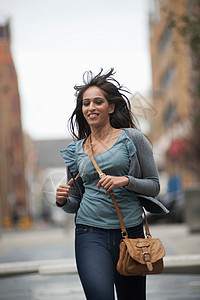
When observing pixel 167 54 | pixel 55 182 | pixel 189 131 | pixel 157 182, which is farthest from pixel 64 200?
pixel 167 54

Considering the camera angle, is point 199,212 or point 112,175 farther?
point 199,212

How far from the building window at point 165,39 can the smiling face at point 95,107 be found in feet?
153

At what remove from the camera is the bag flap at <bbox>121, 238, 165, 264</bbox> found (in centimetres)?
370

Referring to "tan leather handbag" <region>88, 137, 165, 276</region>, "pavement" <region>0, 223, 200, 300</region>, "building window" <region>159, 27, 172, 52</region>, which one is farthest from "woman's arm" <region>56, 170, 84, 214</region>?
"building window" <region>159, 27, 172, 52</region>

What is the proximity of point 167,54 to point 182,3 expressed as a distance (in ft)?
29.1

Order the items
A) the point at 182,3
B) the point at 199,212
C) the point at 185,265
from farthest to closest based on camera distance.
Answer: the point at 182,3 < the point at 199,212 < the point at 185,265

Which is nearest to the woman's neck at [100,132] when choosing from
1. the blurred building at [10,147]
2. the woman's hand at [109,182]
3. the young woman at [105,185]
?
the young woman at [105,185]

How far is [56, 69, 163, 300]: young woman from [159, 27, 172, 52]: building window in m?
46.7

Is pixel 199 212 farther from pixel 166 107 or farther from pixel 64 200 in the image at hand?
pixel 166 107

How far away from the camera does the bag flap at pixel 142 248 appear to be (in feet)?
12.1

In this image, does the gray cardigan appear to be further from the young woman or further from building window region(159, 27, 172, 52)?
building window region(159, 27, 172, 52)

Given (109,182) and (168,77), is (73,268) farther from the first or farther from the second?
(168,77)

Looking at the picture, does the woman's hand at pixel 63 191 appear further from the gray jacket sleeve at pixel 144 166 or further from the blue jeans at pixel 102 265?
the gray jacket sleeve at pixel 144 166

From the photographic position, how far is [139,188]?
384cm
